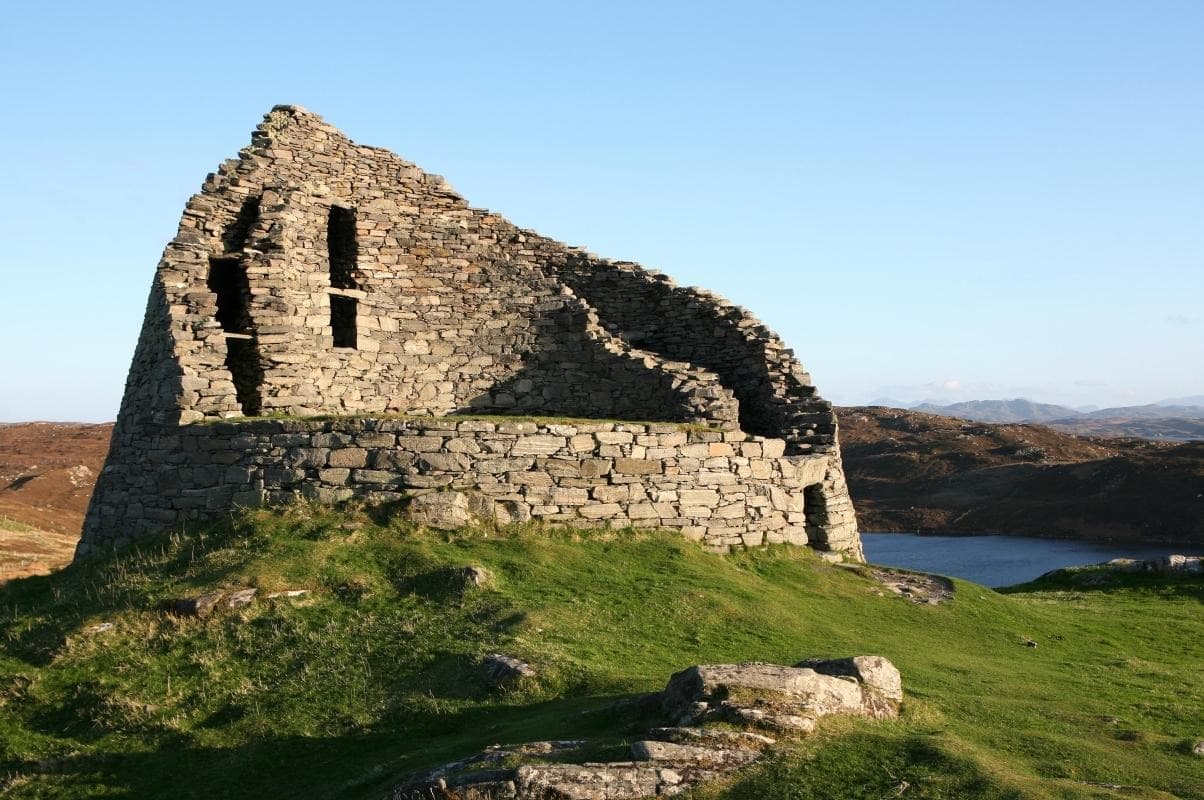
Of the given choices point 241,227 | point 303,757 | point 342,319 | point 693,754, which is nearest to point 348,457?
point 303,757

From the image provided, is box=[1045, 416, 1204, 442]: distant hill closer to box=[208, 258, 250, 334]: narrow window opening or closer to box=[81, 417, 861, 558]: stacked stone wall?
box=[81, 417, 861, 558]: stacked stone wall

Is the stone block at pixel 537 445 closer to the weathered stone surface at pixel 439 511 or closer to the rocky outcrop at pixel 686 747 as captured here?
the weathered stone surface at pixel 439 511

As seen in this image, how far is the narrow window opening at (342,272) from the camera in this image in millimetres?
22719

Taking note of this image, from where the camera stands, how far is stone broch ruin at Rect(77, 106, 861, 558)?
1684 centimetres

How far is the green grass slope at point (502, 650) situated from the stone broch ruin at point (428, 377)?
994 millimetres

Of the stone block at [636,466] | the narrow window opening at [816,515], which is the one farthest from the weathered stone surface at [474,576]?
the narrow window opening at [816,515]

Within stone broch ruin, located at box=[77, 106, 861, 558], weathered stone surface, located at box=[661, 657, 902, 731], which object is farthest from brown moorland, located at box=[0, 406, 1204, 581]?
weathered stone surface, located at box=[661, 657, 902, 731]

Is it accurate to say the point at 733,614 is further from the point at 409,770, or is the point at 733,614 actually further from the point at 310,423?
the point at 310,423

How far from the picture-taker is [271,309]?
2097cm

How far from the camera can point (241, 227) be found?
72.8 ft

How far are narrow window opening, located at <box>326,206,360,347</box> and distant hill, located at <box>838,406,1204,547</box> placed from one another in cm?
3443

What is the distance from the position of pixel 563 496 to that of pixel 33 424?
63.2 m

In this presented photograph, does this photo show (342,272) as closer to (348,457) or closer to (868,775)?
(348,457)

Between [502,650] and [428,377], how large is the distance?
12.0 meters
